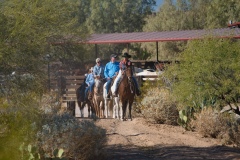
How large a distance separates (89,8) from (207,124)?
6084 centimetres

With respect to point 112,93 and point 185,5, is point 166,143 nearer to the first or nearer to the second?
point 112,93

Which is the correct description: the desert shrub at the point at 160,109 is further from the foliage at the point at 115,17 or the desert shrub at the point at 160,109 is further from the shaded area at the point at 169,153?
the foliage at the point at 115,17

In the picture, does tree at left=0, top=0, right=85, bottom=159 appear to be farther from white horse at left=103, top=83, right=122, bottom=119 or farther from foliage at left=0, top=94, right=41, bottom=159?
white horse at left=103, top=83, right=122, bottom=119

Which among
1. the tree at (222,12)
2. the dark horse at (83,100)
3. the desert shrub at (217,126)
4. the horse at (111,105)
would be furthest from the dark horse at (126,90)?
the tree at (222,12)

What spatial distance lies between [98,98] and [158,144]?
7.27 metres

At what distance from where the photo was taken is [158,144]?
1459 cm

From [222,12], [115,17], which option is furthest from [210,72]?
[115,17]

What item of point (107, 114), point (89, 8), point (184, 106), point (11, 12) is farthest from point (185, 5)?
point (11, 12)

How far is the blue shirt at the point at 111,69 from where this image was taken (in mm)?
20641

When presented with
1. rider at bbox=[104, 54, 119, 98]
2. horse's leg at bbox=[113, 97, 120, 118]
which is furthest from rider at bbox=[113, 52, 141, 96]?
rider at bbox=[104, 54, 119, 98]

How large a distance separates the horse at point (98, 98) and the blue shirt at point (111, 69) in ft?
1.87

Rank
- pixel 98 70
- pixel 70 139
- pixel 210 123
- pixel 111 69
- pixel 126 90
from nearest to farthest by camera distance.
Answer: pixel 70 139 → pixel 210 123 → pixel 126 90 → pixel 111 69 → pixel 98 70

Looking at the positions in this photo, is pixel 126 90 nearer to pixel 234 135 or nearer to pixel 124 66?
pixel 124 66

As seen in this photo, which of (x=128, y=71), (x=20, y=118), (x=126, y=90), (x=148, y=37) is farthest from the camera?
(x=148, y=37)
